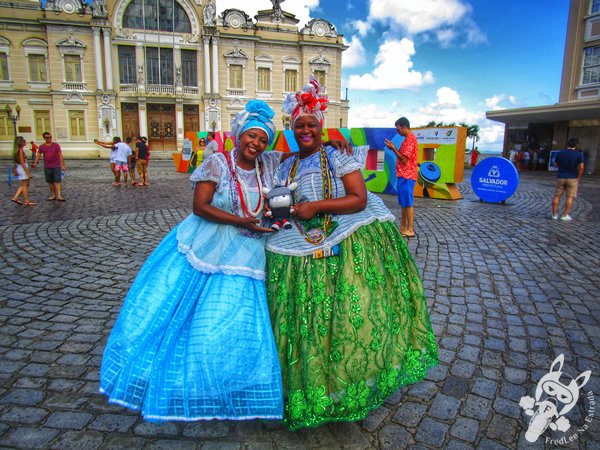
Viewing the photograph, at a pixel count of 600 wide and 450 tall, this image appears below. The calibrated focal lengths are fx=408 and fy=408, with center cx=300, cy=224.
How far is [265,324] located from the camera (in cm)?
202

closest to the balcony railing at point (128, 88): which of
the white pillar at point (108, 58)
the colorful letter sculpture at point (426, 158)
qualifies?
the white pillar at point (108, 58)

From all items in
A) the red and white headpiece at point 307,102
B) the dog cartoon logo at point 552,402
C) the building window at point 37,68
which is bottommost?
the dog cartoon logo at point 552,402

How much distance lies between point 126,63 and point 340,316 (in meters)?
33.8

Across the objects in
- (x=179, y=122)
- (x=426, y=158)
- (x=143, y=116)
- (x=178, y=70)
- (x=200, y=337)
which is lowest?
(x=200, y=337)

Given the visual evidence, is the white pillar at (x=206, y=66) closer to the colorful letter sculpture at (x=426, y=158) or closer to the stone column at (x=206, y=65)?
the stone column at (x=206, y=65)

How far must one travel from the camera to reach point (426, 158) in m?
11.4

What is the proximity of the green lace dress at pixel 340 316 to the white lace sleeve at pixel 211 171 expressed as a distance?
1.47 feet

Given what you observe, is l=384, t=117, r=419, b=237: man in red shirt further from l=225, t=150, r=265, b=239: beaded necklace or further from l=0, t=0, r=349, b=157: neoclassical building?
l=0, t=0, r=349, b=157: neoclassical building

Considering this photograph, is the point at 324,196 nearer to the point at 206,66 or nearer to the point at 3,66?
the point at 206,66

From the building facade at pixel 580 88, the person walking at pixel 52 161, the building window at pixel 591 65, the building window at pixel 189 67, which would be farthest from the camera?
the building window at pixel 189 67

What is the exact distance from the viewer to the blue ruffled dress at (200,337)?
1.93 m

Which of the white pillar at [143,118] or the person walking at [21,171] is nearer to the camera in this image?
the person walking at [21,171]

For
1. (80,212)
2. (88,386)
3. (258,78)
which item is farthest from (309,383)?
(258,78)

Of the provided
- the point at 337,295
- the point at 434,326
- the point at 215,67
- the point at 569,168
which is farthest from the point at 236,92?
the point at 337,295
